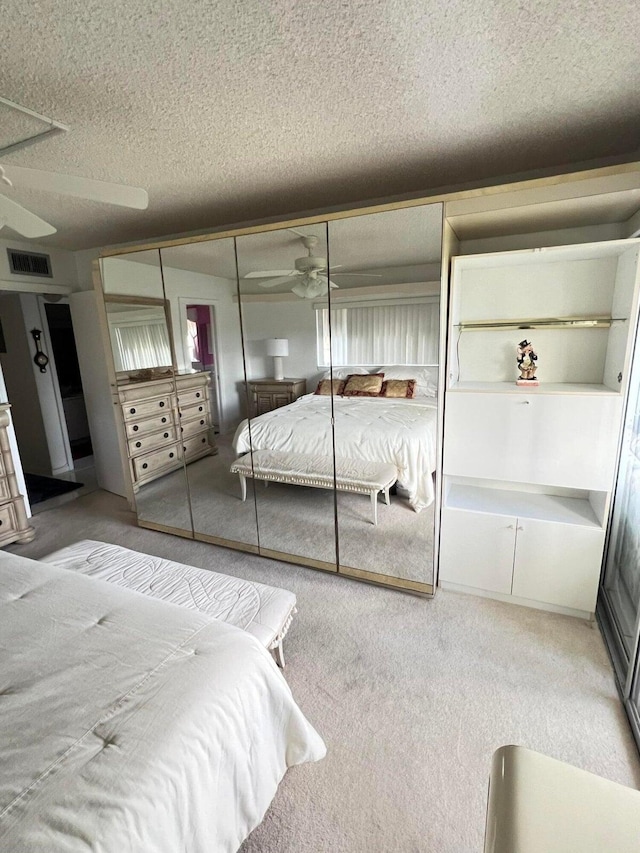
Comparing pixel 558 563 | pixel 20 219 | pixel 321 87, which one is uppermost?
pixel 321 87

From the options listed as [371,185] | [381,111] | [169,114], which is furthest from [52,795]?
[371,185]

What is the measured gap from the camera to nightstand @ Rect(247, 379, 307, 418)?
2.65 metres

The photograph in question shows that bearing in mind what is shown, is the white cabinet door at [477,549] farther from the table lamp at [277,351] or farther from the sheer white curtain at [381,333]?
the table lamp at [277,351]

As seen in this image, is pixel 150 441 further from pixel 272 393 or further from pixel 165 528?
pixel 272 393

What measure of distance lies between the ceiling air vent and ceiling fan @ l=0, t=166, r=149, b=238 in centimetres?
258

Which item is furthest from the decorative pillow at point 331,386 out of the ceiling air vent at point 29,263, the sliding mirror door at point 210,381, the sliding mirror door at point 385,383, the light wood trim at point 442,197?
the ceiling air vent at point 29,263

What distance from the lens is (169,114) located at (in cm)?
166

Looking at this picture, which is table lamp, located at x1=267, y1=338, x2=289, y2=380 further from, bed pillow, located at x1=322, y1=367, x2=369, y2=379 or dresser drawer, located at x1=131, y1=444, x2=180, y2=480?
dresser drawer, located at x1=131, y1=444, x2=180, y2=480

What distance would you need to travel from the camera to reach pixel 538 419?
2170 millimetres

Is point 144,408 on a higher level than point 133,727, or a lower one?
higher

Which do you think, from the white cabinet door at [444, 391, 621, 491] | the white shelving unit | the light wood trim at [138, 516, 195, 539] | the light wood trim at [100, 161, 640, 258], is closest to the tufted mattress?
the light wood trim at [138, 516, 195, 539]

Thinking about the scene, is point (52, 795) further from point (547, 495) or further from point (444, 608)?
point (547, 495)

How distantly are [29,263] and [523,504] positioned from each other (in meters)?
4.69

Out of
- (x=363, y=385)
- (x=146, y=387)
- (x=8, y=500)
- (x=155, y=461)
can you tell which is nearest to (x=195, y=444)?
(x=155, y=461)
